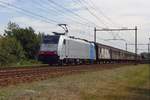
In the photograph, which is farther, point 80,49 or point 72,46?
point 80,49

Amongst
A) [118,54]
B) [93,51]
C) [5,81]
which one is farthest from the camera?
[118,54]

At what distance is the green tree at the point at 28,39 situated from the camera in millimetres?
73750

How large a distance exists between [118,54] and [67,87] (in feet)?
231

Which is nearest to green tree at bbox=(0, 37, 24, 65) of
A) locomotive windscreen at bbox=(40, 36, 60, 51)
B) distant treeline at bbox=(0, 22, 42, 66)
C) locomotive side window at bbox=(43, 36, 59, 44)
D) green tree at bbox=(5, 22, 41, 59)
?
distant treeline at bbox=(0, 22, 42, 66)

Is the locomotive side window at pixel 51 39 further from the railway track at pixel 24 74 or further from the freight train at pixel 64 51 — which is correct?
the railway track at pixel 24 74

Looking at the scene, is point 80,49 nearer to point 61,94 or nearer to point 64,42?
point 64,42

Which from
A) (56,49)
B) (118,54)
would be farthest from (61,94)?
(118,54)

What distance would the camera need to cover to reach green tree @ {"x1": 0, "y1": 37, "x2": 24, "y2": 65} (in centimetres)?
4737

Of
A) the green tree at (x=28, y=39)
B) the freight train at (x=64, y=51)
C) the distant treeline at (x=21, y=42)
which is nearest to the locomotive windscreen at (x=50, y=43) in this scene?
the freight train at (x=64, y=51)

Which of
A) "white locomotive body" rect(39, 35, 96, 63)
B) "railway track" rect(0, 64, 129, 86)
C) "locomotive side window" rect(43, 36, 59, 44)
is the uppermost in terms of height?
"locomotive side window" rect(43, 36, 59, 44)

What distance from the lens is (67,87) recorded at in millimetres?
18078

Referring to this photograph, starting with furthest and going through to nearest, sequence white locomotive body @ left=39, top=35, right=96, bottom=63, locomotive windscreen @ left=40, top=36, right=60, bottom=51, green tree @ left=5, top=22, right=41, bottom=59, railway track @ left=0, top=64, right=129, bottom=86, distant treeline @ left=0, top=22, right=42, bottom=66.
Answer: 1. green tree @ left=5, top=22, right=41, bottom=59
2. distant treeline @ left=0, top=22, right=42, bottom=66
3. locomotive windscreen @ left=40, top=36, right=60, bottom=51
4. white locomotive body @ left=39, top=35, right=96, bottom=63
5. railway track @ left=0, top=64, right=129, bottom=86

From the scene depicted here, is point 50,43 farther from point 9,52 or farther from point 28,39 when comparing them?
point 28,39

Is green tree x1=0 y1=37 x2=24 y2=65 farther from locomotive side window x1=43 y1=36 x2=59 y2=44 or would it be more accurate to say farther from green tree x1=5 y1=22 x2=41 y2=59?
green tree x1=5 y1=22 x2=41 y2=59
